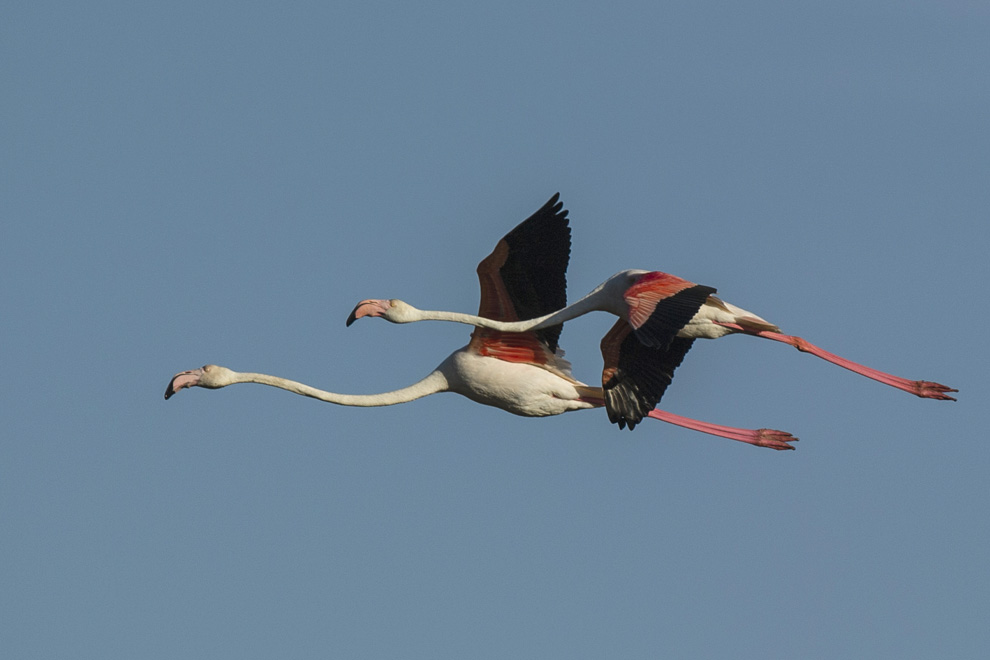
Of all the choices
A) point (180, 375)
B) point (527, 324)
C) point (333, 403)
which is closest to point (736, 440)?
point (527, 324)

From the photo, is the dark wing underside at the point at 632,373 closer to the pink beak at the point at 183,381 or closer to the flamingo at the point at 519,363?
the flamingo at the point at 519,363

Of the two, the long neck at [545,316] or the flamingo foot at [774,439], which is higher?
the long neck at [545,316]

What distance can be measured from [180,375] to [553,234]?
491cm

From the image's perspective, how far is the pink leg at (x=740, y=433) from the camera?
23.1 m

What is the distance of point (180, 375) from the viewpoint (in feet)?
73.7

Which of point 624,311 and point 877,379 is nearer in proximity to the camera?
point 624,311

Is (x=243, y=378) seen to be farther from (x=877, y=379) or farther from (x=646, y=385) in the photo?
(x=877, y=379)

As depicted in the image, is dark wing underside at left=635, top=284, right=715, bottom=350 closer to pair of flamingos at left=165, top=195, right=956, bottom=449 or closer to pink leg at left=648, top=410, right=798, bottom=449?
pair of flamingos at left=165, top=195, right=956, bottom=449

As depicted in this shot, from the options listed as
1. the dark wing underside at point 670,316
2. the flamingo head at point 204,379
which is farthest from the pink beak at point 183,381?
the dark wing underside at point 670,316

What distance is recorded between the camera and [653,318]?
66.2 ft

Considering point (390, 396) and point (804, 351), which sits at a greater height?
point (804, 351)

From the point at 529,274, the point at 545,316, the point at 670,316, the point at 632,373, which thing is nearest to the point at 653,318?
the point at 670,316

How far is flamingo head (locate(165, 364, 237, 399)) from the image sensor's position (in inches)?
879

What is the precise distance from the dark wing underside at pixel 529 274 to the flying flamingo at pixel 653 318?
0.17 m
